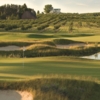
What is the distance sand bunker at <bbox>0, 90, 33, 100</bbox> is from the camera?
41.7 ft

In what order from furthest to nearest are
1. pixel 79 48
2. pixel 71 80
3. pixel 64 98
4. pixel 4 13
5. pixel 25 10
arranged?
pixel 25 10
pixel 4 13
pixel 79 48
pixel 71 80
pixel 64 98

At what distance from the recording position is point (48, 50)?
33.9m

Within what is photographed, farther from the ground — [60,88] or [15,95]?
[60,88]

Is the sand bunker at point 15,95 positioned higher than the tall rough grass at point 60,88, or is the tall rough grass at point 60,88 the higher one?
the tall rough grass at point 60,88

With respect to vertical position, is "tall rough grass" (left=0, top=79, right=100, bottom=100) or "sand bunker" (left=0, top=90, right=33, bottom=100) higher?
"tall rough grass" (left=0, top=79, right=100, bottom=100)

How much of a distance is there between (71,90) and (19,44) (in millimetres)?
25546

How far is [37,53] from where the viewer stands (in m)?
33.3

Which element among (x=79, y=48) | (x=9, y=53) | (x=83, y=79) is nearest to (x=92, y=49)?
(x=79, y=48)

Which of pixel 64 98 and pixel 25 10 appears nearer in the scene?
pixel 64 98

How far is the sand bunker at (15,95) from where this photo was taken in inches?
500

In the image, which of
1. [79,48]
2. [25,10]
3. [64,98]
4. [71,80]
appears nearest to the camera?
[64,98]

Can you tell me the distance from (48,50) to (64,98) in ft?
Result: 70.0

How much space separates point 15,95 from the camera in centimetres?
1294

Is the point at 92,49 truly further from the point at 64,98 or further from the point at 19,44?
the point at 64,98
